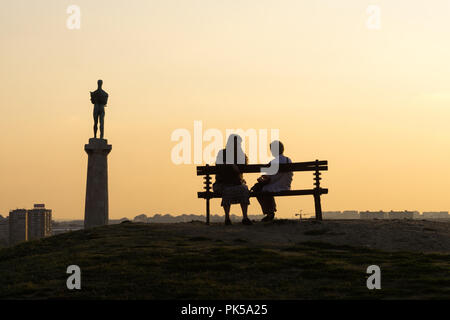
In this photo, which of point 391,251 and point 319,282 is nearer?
point 319,282

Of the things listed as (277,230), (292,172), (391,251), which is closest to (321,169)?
(292,172)

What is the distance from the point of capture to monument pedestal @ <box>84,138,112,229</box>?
23.8 meters

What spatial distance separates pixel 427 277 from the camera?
11.2 m

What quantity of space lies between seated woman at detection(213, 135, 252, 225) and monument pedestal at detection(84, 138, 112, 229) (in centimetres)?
651

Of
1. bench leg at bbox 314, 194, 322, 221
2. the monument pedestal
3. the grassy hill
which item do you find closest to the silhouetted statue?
the monument pedestal

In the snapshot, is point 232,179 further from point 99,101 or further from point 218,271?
point 99,101

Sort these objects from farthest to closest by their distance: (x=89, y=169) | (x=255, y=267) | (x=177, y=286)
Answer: (x=89, y=169), (x=255, y=267), (x=177, y=286)

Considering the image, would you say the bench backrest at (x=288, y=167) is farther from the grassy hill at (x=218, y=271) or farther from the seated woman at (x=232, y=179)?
the grassy hill at (x=218, y=271)

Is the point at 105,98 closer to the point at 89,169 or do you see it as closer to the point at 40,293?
the point at 89,169

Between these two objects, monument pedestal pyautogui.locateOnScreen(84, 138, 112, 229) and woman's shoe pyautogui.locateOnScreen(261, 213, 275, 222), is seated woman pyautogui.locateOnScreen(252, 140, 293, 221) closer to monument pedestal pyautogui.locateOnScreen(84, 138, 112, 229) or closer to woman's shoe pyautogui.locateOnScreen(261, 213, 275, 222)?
woman's shoe pyautogui.locateOnScreen(261, 213, 275, 222)

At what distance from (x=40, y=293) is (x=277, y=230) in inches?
295

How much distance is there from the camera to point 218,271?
12117 millimetres

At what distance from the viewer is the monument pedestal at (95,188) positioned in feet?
78.1
